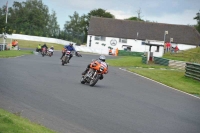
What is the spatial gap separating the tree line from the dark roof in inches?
550

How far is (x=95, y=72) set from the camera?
1950cm

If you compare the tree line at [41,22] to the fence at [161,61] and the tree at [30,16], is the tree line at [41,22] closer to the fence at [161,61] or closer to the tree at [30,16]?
the tree at [30,16]

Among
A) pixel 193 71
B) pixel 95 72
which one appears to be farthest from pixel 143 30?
pixel 95 72

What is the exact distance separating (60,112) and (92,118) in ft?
2.75

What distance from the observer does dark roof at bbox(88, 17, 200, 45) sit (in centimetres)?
9831

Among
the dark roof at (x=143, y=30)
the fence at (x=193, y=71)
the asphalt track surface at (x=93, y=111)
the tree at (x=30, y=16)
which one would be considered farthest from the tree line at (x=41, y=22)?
the asphalt track surface at (x=93, y=111)

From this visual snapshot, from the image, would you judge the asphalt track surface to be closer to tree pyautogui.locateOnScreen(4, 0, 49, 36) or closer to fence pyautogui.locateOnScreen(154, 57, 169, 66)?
fence pyautogui.locateOnScreen(154, 57, 169, 66)

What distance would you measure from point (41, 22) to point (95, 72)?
Answer: 11074 centimetres

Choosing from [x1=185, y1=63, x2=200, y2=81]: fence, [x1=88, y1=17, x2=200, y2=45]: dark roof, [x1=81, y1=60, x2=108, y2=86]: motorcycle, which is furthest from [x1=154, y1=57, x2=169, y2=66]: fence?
[x1=88, y1=17, x2=200, y2=45]: dark roof

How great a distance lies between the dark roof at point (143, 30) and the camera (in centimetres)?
9831

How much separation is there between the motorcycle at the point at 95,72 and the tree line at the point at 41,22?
33791 millimetres

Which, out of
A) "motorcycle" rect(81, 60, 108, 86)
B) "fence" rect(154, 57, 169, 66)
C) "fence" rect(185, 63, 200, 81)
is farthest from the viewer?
"fence" rect(154, 57, 169, 66)

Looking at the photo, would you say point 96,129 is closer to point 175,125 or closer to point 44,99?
point 175,125

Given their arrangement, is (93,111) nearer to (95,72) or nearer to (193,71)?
(95,72)
